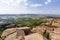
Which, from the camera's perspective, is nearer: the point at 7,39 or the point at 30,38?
the point at 30,38

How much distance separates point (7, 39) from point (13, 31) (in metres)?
0.51

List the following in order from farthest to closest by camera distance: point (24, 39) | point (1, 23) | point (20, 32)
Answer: point (1, 23)
point (20, 32)
point (24, 39)

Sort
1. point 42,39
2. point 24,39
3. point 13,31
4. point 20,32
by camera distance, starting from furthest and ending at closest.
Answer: point 13,31, point 20,32, point 24,39, point 42,39

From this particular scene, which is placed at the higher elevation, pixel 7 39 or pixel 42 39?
pixel 42 39

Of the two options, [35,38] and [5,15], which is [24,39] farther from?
[5,15]

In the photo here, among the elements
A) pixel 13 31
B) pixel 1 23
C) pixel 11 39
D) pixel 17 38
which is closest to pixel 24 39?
pixel 17 38

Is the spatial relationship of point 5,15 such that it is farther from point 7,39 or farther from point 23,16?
point 7,39

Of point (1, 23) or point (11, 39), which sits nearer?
point (11, 39)

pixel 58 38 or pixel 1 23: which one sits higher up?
pixel 58 38

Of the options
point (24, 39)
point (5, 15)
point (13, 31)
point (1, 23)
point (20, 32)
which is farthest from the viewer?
point (5, 15)

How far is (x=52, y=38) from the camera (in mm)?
5258

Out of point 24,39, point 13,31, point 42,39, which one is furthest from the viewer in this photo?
point 13,31

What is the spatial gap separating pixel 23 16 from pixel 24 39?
9.69 meters

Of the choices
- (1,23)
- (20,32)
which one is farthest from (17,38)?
(1,23)
